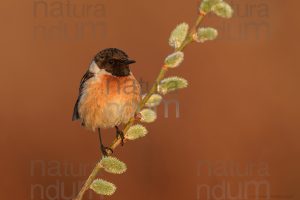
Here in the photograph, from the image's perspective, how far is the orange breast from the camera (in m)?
2.97

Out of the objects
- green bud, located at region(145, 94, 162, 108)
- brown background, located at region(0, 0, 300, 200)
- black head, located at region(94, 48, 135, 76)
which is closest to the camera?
green bud, located at region(145, 94, 162, 108)

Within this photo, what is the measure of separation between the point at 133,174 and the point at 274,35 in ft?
7.16

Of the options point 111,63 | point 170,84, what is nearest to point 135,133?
point 170,84

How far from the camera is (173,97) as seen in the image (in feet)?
16.1

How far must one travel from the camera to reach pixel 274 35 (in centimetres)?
609

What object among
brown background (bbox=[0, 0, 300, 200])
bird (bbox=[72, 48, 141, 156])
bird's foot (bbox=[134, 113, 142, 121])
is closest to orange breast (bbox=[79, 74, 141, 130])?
bird (bbox=[72, 48, 141, 156])

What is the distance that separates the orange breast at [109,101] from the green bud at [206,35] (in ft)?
4.55

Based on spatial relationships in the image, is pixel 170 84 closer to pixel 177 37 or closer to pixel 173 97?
pixel 177 37

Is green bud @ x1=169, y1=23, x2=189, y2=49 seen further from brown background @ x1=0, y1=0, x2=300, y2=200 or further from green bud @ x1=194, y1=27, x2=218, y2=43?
brown background @ x1=0, y1=0, x2=300, y2=200

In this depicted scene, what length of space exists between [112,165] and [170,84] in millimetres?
264

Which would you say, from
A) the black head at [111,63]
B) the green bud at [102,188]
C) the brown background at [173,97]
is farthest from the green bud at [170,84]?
the brown background at [173,97]

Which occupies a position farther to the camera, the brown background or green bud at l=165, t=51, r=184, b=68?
the brown background

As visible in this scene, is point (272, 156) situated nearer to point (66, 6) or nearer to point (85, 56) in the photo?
point (85, 56)

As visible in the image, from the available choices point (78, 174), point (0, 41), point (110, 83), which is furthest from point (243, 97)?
point (110, 83)
